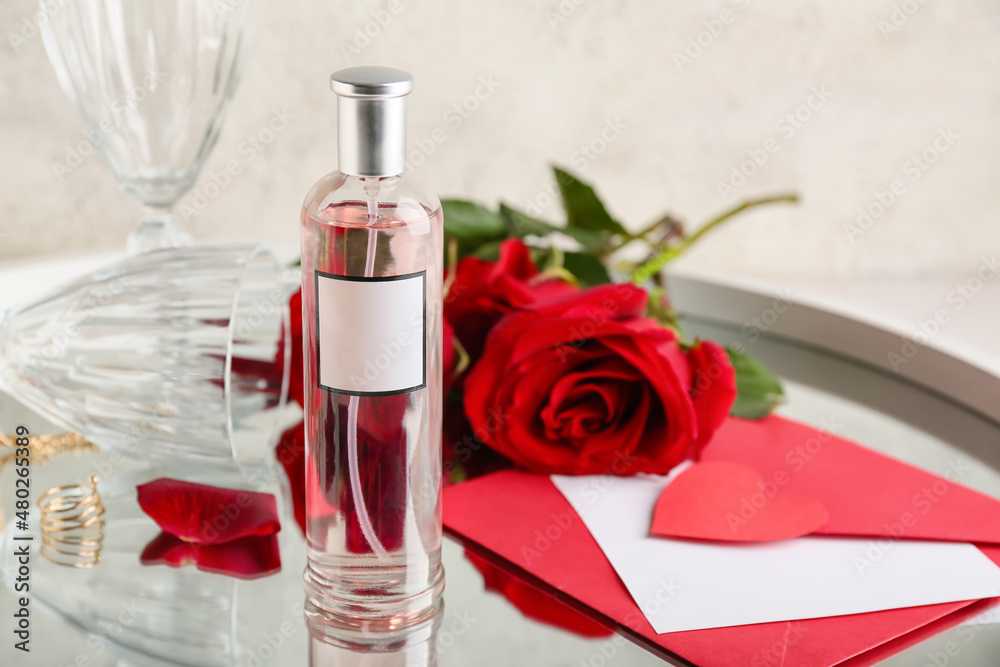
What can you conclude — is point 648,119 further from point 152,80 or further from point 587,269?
point 152,80

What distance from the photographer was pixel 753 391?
0.61 metres

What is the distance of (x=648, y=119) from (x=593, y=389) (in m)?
0.58

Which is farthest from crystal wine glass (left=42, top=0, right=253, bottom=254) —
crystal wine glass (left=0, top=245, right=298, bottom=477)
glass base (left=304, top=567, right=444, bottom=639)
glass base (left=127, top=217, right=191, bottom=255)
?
glass base (left=304, top=567, right=444, bottom=639)

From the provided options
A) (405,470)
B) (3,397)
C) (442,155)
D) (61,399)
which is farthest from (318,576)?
(442,155)

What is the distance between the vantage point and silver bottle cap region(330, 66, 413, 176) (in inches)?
13.7

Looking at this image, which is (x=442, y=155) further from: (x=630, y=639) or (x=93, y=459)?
(x=630, y=639)

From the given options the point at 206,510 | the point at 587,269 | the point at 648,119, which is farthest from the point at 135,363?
the point at 648,119

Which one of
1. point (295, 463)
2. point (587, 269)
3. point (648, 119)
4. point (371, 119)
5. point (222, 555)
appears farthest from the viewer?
point (648, 119)

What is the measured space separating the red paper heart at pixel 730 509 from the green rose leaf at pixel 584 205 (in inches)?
8.6

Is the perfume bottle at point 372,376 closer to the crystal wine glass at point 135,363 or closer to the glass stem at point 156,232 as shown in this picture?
the crystal wine glass at point 135,363

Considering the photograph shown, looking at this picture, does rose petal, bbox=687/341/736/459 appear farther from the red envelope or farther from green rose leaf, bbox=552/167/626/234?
green rose leaf, bbox=552/167/626/234

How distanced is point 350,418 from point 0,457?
0.27 meters

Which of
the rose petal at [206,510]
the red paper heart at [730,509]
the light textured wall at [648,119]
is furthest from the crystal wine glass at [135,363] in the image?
the light textured wall at [648,119]

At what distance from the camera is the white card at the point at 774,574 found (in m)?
0.42
